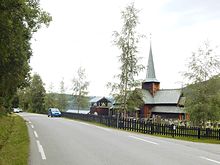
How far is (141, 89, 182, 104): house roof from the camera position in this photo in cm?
6284

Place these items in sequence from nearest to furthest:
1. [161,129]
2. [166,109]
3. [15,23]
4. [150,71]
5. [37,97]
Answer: [15,23] < [161,129] < [166,109] < [150,71] < [37,97]

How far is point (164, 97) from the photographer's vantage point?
214 ft

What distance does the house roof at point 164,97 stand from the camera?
62.8m

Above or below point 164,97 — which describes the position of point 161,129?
below

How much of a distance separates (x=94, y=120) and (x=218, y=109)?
18318 millimetres

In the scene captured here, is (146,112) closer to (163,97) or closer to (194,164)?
(163,97)

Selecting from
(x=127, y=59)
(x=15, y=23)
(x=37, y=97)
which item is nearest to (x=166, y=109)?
(x=127, y=59)

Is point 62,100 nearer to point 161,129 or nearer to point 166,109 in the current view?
point 166,109

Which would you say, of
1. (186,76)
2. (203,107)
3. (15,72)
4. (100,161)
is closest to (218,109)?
(203,107)

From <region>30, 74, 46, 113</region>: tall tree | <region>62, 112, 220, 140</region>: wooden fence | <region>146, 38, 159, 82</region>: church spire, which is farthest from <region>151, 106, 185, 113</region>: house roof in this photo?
<region>30, 74, 46, 113</region>: tall tree

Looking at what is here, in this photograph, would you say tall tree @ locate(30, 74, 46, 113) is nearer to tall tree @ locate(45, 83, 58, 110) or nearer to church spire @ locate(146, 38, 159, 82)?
tall tree @ locate(45, 83, 58, 110)

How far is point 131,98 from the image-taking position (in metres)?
35.1

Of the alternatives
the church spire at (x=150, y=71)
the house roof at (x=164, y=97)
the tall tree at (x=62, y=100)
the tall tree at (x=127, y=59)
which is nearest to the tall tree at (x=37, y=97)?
the tall tree at (x=62, y=100)

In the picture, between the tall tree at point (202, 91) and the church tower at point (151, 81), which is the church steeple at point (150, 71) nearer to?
the church tower at point (151, 81)
